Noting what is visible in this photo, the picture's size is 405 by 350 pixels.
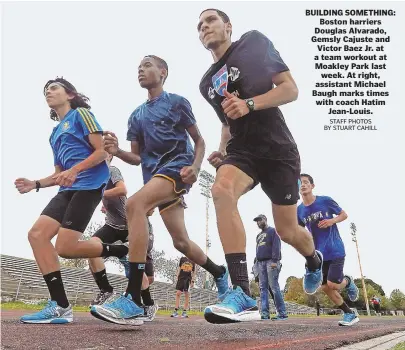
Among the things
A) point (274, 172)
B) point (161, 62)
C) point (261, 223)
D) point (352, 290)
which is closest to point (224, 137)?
point (274, 172)

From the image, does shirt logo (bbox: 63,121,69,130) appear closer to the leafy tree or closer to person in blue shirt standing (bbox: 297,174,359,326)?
person in blue shirt standing (bbox: 297,174,359,326)

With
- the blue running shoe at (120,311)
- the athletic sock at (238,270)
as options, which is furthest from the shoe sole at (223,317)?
the blue running shoe at (120,311)

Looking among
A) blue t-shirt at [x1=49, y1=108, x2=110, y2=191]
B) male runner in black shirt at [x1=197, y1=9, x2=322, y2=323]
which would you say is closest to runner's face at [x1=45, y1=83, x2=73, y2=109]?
blue t-shirt at [x1=49, y1=108, x2=110, y2=191]

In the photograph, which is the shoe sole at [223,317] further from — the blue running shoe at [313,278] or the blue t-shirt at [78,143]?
the blue running shoe at [313,278]

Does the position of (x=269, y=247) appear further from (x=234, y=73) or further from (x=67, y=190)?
(x=234, y=73)

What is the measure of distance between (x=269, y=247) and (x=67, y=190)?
4.81 metres

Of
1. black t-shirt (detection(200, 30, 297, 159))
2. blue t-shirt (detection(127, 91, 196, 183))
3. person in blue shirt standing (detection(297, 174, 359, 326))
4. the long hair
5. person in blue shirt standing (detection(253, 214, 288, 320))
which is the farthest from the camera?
person in blue shirt standing (detection(253, 214, 288, 320))

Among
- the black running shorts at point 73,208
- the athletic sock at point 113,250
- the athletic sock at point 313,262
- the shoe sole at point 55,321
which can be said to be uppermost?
the black running shorts at point 73,208

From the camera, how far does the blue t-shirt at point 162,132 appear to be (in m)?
4.03

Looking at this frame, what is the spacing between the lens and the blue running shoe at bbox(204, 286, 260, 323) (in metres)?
2.24

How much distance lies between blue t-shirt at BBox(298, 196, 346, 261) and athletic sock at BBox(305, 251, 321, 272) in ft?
5.99

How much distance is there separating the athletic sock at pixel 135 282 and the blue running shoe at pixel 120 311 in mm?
65

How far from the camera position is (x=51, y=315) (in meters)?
3.59

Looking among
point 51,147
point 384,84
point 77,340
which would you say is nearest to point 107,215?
point 51,147
